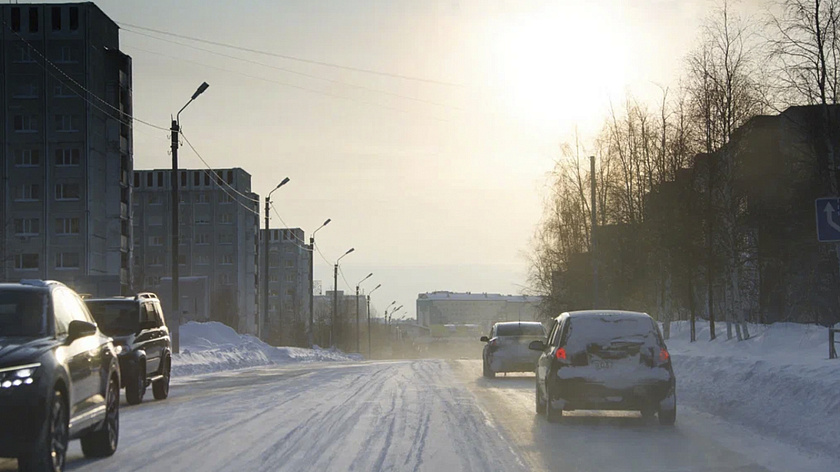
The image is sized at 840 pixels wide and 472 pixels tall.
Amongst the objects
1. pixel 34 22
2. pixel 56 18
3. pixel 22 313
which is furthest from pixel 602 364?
pixel 34 22

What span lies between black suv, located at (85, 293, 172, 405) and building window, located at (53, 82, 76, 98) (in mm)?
62093

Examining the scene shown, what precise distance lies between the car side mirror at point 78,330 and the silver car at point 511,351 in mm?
19129

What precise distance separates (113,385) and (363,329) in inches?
6189

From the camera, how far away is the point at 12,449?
8.12 meters

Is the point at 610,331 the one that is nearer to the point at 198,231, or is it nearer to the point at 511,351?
the point at 511,351

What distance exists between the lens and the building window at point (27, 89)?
Result: 7850 cm

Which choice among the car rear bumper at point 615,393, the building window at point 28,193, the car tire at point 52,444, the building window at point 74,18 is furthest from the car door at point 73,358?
the building window at point 28,193

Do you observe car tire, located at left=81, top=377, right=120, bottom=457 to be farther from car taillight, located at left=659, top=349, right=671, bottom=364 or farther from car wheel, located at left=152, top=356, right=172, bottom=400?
car wheel, located at left=152, top=356, right=172, bottom=400

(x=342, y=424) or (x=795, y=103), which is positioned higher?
(x=795, y=103)

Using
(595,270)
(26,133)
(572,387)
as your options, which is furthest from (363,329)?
(572,387)

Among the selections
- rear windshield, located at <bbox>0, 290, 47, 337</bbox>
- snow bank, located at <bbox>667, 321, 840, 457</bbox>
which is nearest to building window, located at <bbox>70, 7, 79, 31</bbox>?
snow bank, located at <bbox>667, 321, 840, 457</bbox>

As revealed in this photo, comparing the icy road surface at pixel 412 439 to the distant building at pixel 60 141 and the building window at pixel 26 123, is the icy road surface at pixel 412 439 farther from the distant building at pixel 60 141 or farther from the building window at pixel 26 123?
the building window at pixel 26 123

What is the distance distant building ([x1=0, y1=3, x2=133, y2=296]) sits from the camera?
77.6m

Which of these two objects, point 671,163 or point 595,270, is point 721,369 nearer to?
point 671,163
